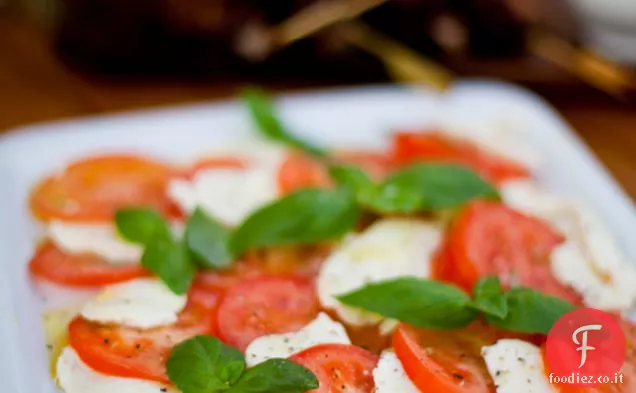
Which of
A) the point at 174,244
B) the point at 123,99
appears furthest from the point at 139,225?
the point at 123,99

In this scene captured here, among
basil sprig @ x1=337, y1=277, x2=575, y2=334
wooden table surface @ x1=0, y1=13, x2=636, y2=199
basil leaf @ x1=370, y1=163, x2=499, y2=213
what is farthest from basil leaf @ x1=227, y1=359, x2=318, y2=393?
wooden table surface @ x1=0, y1=13, x2=636, y2=199

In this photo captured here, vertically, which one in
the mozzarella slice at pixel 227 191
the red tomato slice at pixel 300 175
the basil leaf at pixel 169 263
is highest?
the red tomato slice at pixel 300 175

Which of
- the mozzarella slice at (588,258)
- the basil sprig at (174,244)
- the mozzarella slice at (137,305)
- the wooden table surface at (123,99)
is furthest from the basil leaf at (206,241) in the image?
the wooden table surface at (123,99)

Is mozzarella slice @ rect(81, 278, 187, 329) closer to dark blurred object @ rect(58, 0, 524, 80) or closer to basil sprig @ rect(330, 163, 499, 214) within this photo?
basil sprig @ rect(330, 163, 499, 214)

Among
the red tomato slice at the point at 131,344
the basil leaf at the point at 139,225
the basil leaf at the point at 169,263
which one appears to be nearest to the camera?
the red tomato slice at the point at 131,344

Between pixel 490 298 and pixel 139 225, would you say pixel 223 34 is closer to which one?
pixel 139 225

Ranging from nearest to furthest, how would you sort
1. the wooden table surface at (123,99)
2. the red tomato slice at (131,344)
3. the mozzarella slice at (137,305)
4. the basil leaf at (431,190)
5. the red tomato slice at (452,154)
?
1. the red tomato slice at (131,344)
2. the mozzarella slice at (137,305)
3. the basil leaf at (431,190)
4. the red tomato slice at (452,154)
5. the wooden table surface at (123,99)

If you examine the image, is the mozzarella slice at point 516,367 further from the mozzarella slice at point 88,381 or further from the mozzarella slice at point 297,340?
the mozzarella slice at point 88,381

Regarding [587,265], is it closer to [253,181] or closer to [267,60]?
[253,181]
